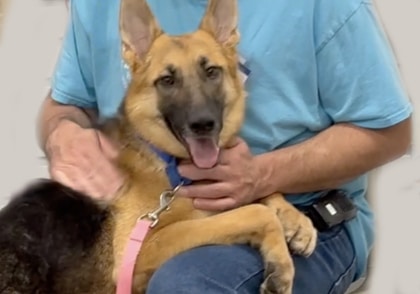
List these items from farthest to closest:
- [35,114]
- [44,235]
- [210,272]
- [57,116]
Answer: [35,114] → [57,116] → [44,235] → [210,272]

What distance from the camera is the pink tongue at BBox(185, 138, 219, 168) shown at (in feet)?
4.68

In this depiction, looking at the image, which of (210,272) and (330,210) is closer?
(210,272)

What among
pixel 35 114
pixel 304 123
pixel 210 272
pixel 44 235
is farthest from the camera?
pixel 35 114

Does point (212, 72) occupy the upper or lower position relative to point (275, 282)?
upper

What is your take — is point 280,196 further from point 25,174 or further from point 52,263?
point 25,174

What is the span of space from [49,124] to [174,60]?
0.34 metres

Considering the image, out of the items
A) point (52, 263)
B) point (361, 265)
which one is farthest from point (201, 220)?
point (361, 265)

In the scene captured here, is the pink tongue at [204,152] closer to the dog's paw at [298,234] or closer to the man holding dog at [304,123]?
the man holding dog at [304,123]

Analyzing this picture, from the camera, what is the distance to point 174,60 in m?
1.46

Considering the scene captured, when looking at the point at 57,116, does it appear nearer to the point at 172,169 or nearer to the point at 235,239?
the point at 172,169

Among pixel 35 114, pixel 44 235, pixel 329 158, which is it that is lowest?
pixel 35 114

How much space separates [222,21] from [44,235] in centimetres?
44

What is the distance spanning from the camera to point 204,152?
4.70 ft

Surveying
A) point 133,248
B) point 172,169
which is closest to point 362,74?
point 172,169
